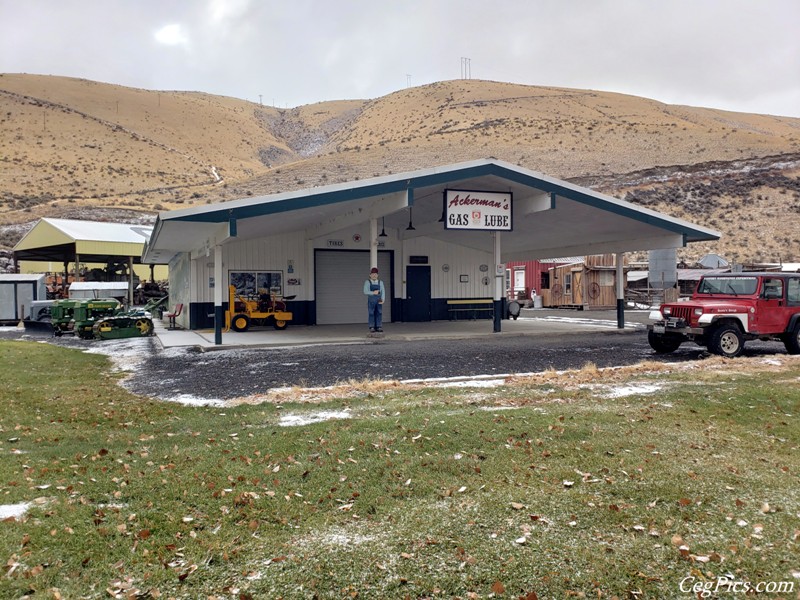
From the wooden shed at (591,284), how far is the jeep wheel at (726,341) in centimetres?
1837

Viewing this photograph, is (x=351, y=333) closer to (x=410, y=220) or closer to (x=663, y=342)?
(x=410, y=220)

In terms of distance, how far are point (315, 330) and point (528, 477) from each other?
14.0 metres

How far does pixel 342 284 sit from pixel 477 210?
22.1 feet

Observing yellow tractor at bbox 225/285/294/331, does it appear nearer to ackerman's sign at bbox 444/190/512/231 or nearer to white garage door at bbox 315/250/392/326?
white garage door at bbox 315/250/392/326

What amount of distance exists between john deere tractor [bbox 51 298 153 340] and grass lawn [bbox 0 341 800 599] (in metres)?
11.2

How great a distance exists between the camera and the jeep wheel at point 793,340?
12070 mm

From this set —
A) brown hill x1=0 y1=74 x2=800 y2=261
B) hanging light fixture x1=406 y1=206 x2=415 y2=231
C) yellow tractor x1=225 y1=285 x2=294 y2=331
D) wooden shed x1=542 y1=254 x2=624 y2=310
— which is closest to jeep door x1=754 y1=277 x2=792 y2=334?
hanging light fixture x1=406 y1=206 x2=415 y2=231

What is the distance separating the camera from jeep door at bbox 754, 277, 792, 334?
38.8 ft

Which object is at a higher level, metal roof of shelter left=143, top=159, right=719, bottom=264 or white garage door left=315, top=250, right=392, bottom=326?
metal roof of shelter left=143, top=159, right=719, bottom=264

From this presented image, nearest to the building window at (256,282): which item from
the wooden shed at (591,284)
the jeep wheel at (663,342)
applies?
the jeep wheel at (663,342)

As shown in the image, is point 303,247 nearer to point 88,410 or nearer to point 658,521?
point 88,410

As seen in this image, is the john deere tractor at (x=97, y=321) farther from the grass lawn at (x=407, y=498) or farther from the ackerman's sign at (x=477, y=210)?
the grass lawn at (x=407, y=498)

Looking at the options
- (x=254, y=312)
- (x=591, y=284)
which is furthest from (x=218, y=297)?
(x=591, y=284)

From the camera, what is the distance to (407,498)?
4.25m
